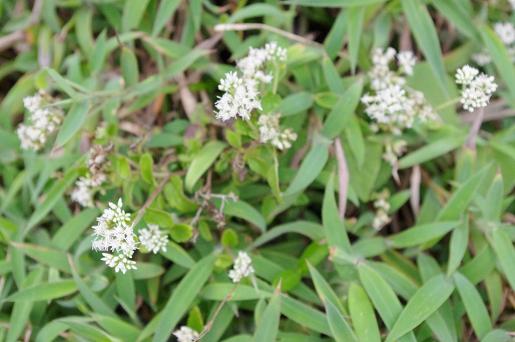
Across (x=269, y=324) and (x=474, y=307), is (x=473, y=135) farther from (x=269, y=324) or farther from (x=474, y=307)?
(x=269, y=324)

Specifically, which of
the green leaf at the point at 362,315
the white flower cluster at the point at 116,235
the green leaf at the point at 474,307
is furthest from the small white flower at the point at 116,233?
the green leaf at the point at 474,307

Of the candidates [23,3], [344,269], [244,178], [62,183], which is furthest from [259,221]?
[23,3]

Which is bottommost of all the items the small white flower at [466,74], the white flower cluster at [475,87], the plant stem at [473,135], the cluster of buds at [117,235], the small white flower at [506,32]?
the cluster of buds at [117,235]

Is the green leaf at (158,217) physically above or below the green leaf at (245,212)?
above

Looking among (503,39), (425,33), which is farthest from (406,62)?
(503,39)

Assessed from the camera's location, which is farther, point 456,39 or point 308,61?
point 456,39

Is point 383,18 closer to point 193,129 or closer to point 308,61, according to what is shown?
point 308,61

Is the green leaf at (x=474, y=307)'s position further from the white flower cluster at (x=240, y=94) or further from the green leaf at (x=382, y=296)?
the white flower cluster at (x=240, y=94)
